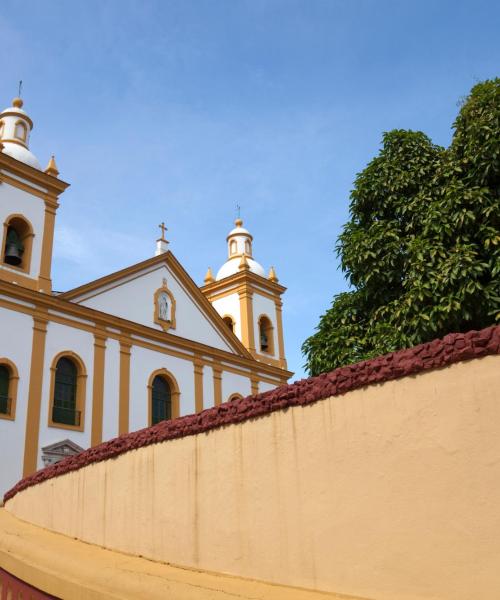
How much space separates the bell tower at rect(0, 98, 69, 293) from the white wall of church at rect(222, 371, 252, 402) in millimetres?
7066

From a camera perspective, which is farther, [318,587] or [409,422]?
[318,587]

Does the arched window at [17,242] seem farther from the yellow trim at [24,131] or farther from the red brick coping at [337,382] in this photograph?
the red brick coping at [337,382]

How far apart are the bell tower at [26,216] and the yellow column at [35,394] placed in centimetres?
108

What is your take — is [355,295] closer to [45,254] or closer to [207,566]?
[207,566]

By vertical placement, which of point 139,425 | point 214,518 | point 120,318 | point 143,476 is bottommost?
point 214,518

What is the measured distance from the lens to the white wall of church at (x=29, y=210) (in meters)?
16.1

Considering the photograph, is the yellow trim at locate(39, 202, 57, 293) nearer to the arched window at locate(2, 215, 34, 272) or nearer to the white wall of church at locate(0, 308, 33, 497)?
the arched window at locate(2, 215, 34, 272)

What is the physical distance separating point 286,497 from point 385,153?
6375 mm

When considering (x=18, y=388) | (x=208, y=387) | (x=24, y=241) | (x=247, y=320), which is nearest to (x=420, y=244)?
(x=18, y=388)

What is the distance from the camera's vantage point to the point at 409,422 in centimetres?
360

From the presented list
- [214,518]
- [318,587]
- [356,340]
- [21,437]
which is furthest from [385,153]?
[21,437]

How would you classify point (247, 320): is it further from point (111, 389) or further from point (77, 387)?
point (77, 387)

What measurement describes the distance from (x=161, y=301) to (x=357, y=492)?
16.4m

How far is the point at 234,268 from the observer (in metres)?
25.2
